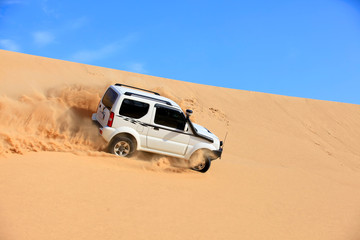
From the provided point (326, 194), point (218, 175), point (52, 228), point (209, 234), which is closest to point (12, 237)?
point (52, 228)

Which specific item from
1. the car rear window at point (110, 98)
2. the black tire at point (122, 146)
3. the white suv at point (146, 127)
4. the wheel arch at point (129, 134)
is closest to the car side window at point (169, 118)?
the white suv at point (146, 127)

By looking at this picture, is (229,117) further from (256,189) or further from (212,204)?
(212,204)

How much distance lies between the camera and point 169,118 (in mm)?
8383

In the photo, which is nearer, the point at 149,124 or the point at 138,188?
the point at 138,188

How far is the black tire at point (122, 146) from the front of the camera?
26.4 ft

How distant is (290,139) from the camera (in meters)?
18.4

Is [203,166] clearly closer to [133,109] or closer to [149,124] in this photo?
[149,124]

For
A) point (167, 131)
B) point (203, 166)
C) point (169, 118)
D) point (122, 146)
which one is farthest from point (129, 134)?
point (203, 166)

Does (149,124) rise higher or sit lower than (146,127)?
higher

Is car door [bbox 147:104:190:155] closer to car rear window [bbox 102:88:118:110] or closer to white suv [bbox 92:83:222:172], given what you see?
white suv [bbox 92:83:222:172]

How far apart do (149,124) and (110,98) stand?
1308mm

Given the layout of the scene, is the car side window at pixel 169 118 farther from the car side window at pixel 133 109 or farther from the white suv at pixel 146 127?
the car side window at pixel 133 109

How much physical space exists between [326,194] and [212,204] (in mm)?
5318

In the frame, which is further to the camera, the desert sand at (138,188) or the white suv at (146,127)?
the white suv at (146,127)
